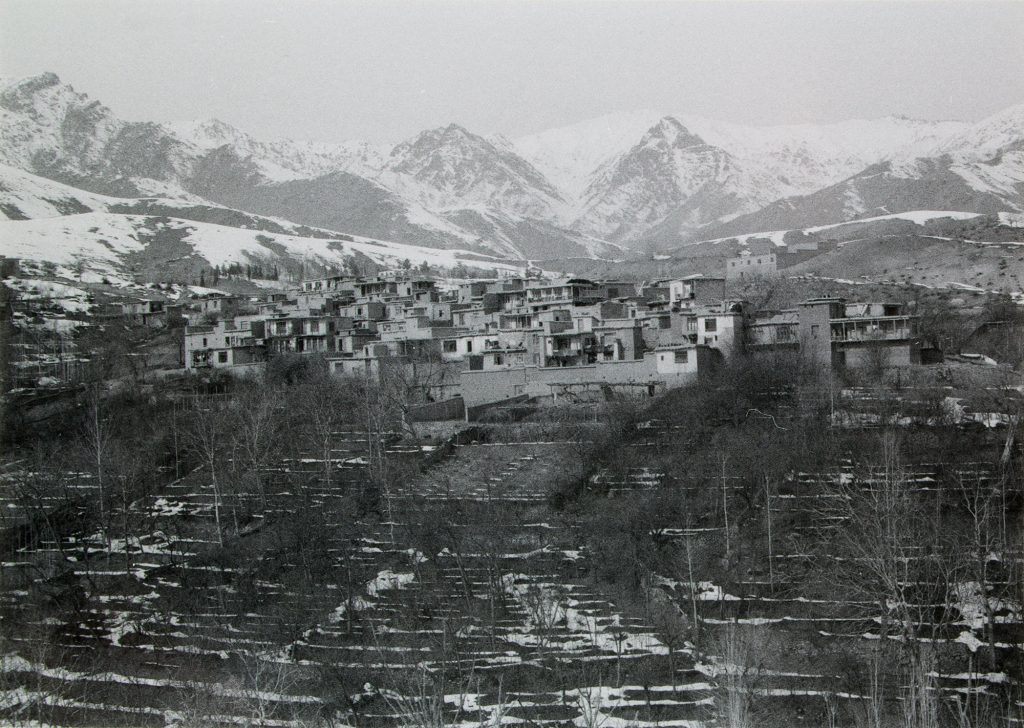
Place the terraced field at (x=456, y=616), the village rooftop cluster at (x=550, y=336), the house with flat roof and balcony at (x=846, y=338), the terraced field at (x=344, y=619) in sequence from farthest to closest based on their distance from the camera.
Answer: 1. the village rooftop cluster at (x=550, y=336)
2. the house with flat roof and balcony at (x=846, y=338)
3. the terraced field at (x=344, y=619)
4. the terraced field at (x=456, y=616)

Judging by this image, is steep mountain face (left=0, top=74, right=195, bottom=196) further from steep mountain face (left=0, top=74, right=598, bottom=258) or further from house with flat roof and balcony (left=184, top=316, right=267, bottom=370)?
house with flat roof and balcony (left=184, top=316, right=267, bottom=370)

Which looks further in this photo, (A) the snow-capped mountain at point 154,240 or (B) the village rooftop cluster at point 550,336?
(A) the snow-capped mountain at point 154,240

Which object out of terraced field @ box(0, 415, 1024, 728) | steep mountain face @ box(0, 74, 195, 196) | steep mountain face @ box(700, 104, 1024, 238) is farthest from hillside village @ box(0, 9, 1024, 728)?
steep mountain face @ box(0, 74, 195, 196)

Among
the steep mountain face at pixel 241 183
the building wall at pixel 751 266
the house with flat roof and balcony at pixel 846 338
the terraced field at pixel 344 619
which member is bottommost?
the terraced field at pixel 344 619

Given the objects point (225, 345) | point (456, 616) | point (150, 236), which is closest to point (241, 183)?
point (150, 236)

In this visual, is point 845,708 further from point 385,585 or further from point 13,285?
point 13,285

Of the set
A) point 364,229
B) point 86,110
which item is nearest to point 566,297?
point 364,229

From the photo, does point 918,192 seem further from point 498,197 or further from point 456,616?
point 498,197

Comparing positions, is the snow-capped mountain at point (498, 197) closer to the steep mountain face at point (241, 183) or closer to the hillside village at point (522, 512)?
the steep mountain face at point (241, 183)

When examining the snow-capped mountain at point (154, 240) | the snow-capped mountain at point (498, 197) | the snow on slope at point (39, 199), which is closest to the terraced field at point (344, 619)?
the snow-capped mountain at point (154, 240)
